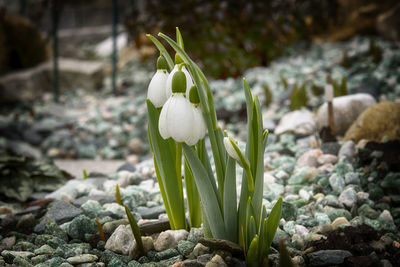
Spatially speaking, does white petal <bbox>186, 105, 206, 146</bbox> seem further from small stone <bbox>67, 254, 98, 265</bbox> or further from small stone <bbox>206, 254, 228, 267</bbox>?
small stone <bbox>67, 254, 98, 265</bbox>

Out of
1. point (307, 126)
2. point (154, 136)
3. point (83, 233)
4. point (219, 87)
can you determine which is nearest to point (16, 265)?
point (83, 233)

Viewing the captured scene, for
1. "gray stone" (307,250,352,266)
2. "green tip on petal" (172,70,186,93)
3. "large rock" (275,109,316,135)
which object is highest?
"green tip on petal" (172,70,186,93)

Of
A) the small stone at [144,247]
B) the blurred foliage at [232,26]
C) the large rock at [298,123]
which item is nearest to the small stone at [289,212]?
the small stone at [144,247]

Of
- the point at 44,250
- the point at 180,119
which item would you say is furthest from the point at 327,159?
the point at 44,250

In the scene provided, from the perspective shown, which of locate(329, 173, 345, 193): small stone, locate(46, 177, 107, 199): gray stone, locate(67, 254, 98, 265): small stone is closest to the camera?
locate(67, 254, 98, 265): small stone

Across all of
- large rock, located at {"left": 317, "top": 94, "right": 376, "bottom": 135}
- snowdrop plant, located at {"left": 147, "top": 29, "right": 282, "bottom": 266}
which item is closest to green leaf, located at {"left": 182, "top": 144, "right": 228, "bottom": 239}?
snowdrop plant, located at {"left": 147, "top": 29, "right": 282, "bottom": 266}

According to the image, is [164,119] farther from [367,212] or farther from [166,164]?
[367,212]

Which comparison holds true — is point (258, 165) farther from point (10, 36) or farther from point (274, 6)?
point (10, 36)
